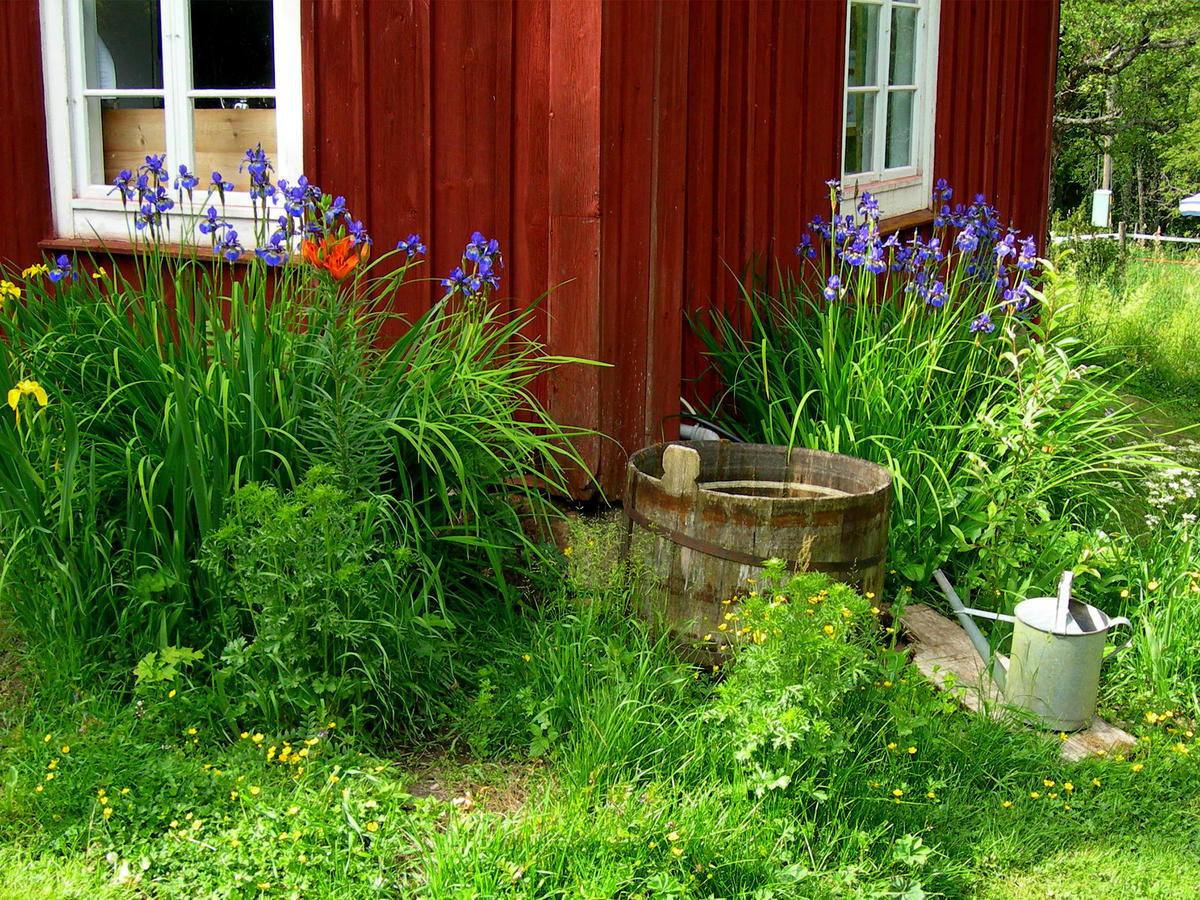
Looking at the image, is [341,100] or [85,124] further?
[85,124]

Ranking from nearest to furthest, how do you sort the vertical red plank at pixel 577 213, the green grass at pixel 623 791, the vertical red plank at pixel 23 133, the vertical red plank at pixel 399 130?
1. the green grass at pixel 623 791
2. the vertical red plank at pixel 577 213
3. the vertical red plank at pixel 399 130
4. the vertical red plank at pixel 23 133

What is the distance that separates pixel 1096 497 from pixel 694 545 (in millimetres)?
1989

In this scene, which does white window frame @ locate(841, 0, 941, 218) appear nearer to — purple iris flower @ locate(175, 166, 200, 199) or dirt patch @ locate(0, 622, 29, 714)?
purple iris flower @ locate(175, 166, 200, 199)

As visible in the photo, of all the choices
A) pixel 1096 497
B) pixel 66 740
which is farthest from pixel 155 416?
pixel 1096 497

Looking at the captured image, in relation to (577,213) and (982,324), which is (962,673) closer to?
(982,324)

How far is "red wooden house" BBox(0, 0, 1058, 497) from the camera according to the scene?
4086 millimetres

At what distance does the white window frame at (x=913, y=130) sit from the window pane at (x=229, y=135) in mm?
2631

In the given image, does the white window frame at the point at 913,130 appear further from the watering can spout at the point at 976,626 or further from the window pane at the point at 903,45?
the watering can spout at the point at 976,626

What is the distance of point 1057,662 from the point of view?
3502 millimetres

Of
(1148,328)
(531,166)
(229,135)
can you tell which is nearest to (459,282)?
(531,166)

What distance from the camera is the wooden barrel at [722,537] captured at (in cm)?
343

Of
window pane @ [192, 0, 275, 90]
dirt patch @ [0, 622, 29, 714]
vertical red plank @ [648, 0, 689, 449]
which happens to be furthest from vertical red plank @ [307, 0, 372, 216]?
dirt patch @ [0, 622, 29, 714]

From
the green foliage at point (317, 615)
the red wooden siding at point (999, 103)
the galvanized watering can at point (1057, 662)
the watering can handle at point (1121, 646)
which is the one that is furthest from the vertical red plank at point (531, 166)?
the red wooden siding at point (999, 103)

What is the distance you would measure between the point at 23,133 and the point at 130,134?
18.1 inches
